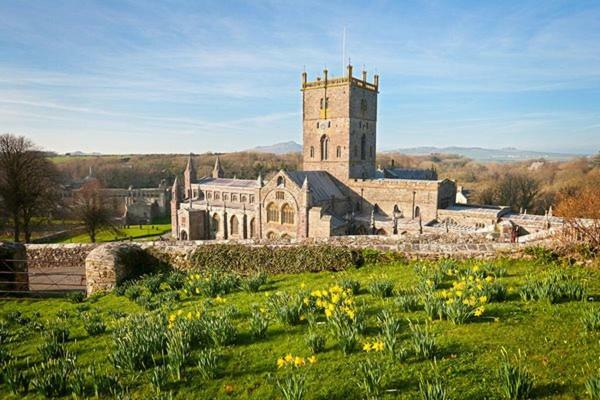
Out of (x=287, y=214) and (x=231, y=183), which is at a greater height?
(x=231, y=183)

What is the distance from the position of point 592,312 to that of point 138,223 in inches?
2592

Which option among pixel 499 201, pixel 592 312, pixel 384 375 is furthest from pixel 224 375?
pixel 499 201

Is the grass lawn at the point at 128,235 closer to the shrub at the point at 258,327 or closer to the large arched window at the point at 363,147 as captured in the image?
the large arched window at the point at 363,147

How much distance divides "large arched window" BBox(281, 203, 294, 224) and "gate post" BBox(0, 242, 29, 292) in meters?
21.2

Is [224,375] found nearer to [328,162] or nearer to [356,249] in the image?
[356,249]

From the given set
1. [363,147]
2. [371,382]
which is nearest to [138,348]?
[371,382]

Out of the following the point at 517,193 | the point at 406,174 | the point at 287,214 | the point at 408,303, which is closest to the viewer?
the point at 408,303

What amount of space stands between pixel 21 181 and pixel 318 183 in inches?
992

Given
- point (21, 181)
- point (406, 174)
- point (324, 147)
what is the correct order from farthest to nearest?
point (406, 174), point (324, 147), point (21, 181)

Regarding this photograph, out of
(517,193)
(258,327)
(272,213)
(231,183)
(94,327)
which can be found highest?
(231,183)

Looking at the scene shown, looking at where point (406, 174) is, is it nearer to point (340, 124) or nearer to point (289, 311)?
point (340, 124)

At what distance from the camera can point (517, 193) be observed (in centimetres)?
5522

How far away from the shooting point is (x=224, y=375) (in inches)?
227

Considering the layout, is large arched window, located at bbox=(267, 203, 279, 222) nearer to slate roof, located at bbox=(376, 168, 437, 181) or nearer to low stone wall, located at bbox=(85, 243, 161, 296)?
slate roof, located at bbox=(376, 168, 437, 181)
